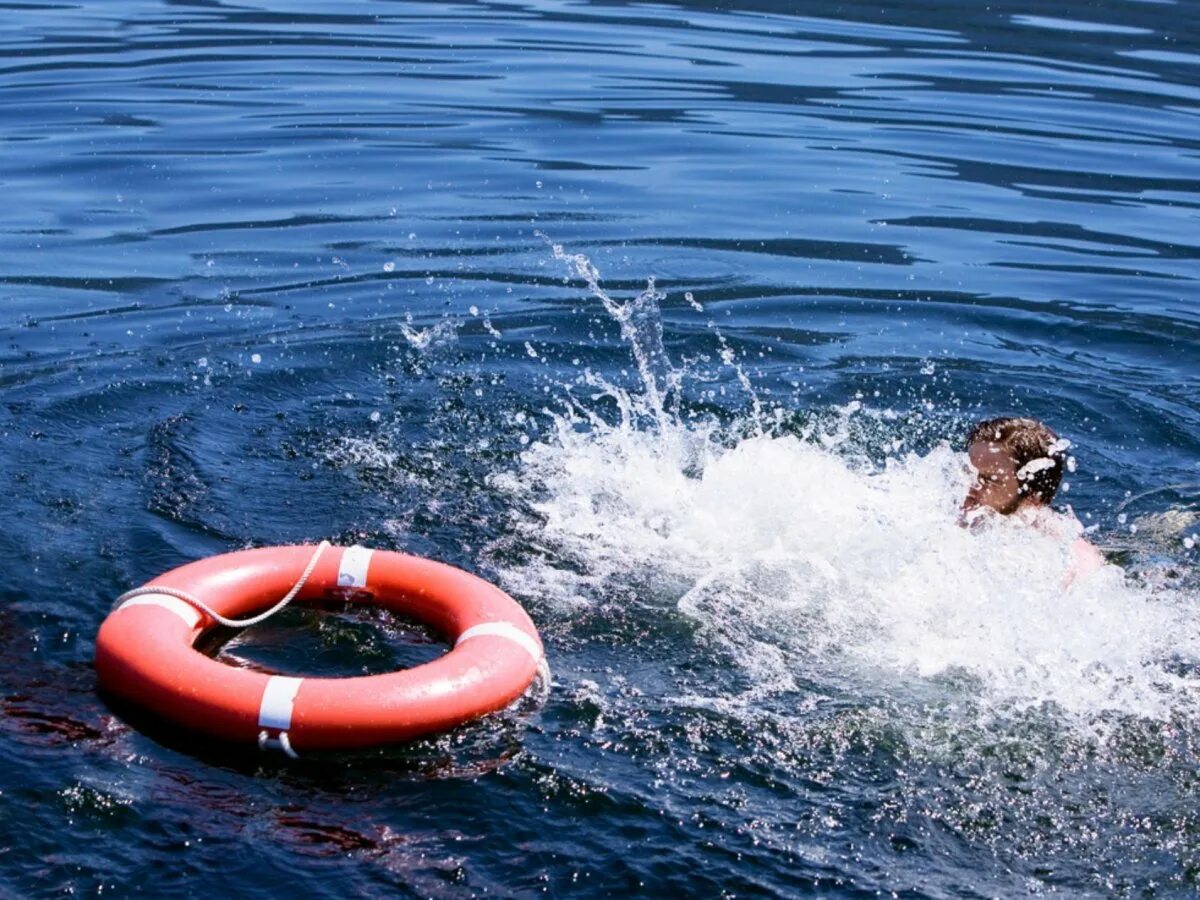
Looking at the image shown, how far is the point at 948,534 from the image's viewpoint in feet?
20.7

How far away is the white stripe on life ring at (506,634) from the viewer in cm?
540

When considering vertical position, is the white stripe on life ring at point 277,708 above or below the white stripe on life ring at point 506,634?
below

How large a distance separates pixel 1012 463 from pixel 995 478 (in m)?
0.09

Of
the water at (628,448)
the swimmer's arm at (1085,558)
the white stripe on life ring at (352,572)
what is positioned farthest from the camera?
the swimmer's arm at (1085,558)

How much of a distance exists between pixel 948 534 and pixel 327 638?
2386 mm

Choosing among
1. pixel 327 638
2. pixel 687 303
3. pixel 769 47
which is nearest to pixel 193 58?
pixel 769 47

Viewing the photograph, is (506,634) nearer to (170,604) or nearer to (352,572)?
(352,572)

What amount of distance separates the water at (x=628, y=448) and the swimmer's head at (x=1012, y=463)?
0.79 ft

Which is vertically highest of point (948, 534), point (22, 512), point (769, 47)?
point (769, 47)

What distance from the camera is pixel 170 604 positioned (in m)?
5.50

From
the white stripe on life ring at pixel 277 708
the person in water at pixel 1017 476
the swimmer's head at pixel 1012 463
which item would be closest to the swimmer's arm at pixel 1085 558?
the person in water at pixel 1017 476

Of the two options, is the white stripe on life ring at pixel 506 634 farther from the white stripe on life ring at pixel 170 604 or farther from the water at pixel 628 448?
the white stripe on life ring at pixel 170 604

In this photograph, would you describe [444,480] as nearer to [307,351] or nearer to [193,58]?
[307,351]

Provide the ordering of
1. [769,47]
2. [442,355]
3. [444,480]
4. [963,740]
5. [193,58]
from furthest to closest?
[769,47] < [193,58] < [442,355] < [444,480] < [963,740]
